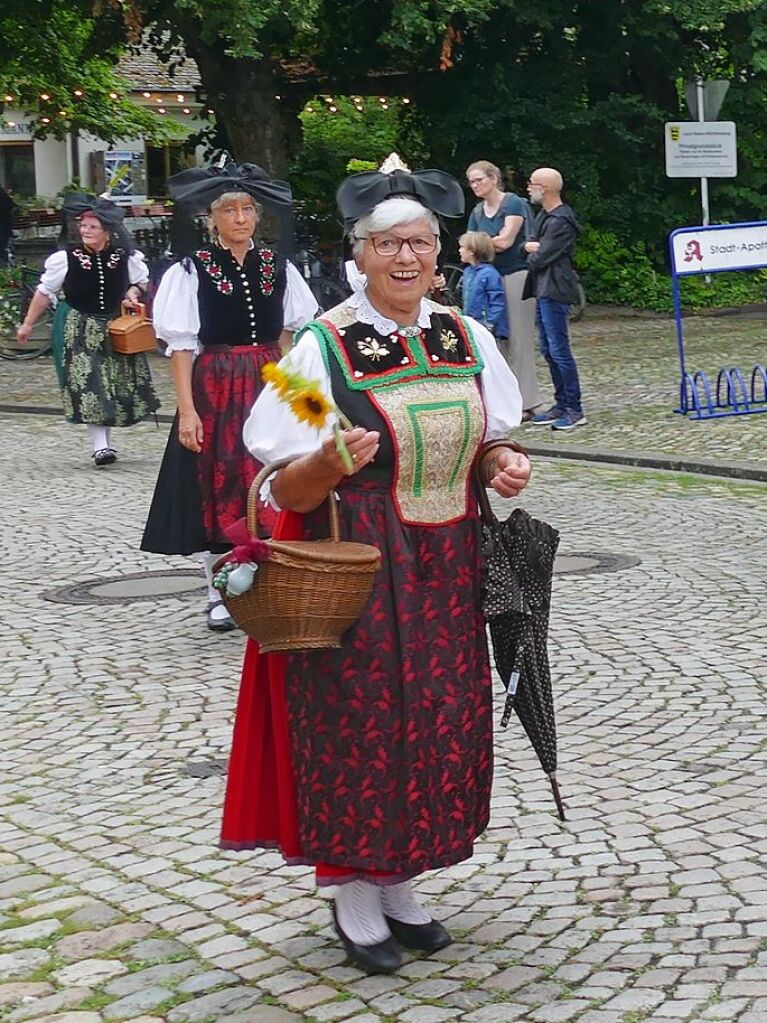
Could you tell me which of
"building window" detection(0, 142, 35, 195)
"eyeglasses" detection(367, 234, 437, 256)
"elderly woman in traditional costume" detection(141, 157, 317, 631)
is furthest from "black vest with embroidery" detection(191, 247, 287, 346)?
"building window" detection(0, 142, 35, 195)

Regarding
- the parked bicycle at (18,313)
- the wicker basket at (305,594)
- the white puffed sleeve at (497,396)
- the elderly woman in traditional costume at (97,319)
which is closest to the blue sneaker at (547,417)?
the elderly woman in traditional costume at (97,319)

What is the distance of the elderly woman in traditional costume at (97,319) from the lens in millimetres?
12555

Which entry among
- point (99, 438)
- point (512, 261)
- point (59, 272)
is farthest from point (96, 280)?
point (512, 261)

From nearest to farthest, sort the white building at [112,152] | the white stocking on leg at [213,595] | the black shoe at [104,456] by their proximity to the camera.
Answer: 1. the white stocking on leg at [213,595]
2. the black shoe at [104,456]
3. the white building at [112,152]

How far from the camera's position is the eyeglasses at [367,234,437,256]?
13.5ft

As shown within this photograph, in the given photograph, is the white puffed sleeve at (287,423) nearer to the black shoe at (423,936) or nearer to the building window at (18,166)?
the black shoe at (423,936)

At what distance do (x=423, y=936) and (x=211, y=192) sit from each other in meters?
3.66

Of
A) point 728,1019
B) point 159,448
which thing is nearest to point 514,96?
point 159,448

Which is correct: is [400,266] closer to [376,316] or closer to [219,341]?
[376,316]

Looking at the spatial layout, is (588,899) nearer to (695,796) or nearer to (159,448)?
(695,796)

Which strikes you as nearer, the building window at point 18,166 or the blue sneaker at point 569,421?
the blue sneaker at point 569,421

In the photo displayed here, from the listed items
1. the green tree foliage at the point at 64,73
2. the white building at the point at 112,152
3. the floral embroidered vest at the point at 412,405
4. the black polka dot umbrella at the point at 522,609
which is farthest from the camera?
the white building at the point at 112,152

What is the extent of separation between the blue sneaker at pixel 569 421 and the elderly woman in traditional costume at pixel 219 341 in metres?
6.65

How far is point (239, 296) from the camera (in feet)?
24.4
